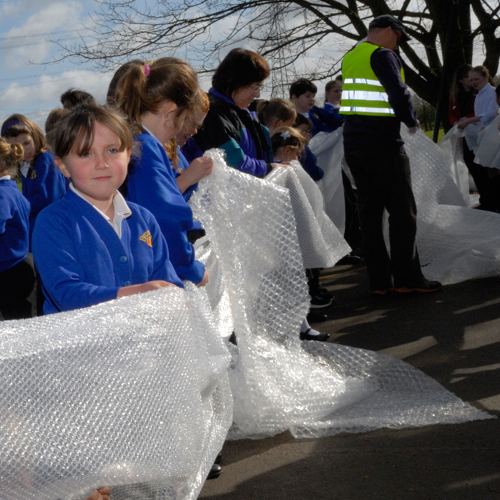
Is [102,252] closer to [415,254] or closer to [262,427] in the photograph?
[262,427]

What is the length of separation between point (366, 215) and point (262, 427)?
127 inches

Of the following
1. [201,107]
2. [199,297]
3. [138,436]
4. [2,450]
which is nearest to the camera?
[2,450]

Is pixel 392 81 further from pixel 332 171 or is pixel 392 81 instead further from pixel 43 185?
pixel 43 185

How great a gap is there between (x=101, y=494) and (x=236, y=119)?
117 inches

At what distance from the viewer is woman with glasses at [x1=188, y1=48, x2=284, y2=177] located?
14.0 feet

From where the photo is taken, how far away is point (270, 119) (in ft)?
19.9

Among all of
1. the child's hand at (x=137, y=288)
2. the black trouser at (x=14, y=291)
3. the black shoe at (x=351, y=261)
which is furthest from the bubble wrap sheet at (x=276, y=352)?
the black shoe at (x=351, y=261)

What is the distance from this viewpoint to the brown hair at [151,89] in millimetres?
3072

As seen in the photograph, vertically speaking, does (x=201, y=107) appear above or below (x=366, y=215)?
above

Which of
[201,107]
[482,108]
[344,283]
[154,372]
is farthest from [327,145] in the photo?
[154,372]

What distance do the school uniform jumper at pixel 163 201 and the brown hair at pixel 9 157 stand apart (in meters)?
1.81

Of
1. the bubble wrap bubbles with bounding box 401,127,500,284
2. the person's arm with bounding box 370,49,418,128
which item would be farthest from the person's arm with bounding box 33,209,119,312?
the bubble wrap bubbles with bounding box 401,127,500,284

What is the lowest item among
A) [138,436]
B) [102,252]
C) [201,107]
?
[138,436]

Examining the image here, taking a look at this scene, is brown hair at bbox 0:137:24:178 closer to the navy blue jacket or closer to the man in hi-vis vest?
the navy blue jacket
